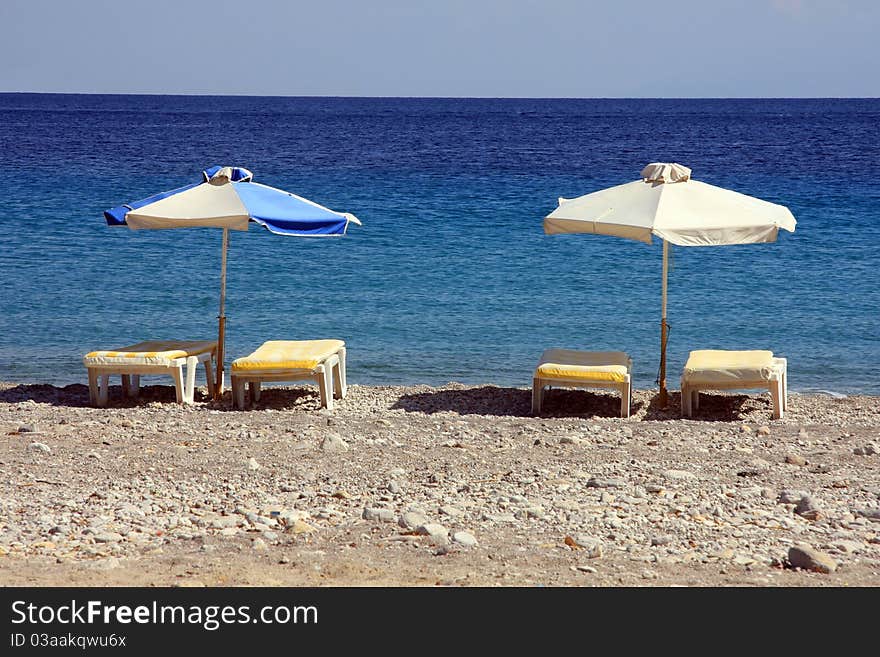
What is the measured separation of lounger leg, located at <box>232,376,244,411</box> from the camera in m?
10.3

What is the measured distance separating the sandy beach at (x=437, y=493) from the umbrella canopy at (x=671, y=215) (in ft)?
5.38

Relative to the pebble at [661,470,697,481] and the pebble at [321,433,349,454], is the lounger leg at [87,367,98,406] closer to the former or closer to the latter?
the pebble at [321,433,349,454]

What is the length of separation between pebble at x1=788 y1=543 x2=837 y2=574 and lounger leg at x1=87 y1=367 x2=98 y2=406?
22.2ft

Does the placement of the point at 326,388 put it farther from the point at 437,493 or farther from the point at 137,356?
the point at 437,493

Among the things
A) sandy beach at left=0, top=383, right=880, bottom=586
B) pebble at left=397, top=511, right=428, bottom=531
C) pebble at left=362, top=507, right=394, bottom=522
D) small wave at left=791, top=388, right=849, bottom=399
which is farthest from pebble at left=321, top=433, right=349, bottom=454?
small wave at left=791, top=388, right=849, bottom=399

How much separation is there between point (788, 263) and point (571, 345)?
8251 millimetres

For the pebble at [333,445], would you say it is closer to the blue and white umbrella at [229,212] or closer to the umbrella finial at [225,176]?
the blue and white umbrella at [229,212]

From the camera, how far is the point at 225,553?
19.8 feet

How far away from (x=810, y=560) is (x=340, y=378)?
19.3ft

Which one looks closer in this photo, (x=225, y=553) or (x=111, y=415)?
(x=225, y=553)

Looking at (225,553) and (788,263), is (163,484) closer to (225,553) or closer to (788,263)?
(225,553)

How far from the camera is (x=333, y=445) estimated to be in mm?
8602
